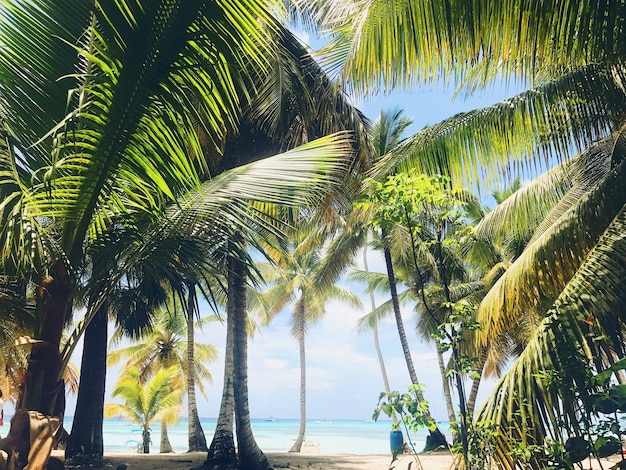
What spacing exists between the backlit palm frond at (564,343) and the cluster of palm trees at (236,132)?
0.05 feet

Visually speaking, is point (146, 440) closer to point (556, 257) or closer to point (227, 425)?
point (227, 425)

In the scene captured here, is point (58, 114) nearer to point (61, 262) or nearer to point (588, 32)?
point (61, 262)

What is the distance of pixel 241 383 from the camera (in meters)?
11.4

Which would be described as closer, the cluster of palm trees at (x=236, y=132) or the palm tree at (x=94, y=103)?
the palm tree at (x=94, y=103)

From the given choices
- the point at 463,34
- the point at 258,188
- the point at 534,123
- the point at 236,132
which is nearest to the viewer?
the point at 463,34

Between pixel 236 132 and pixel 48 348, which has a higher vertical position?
pixel 236 132

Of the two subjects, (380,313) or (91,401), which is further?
(380,313)

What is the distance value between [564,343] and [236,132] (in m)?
2.86

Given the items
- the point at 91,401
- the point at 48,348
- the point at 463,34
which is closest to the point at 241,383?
Answer: the point at 91,401

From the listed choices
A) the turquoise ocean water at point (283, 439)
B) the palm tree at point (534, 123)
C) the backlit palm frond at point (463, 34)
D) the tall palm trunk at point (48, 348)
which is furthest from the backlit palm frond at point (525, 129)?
the turquoise ocean water at point (283, 439)

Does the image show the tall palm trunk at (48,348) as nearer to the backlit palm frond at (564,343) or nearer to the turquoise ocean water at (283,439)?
the backlit palm frond at (564,343)

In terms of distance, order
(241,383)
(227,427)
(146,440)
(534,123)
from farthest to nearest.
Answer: (146,440), (241,383), (227,427), (534,123)

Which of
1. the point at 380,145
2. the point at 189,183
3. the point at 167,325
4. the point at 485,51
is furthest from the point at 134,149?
the point at 167,325

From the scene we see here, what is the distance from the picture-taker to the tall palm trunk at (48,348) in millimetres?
3217
